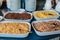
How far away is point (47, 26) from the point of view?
0.90 meters

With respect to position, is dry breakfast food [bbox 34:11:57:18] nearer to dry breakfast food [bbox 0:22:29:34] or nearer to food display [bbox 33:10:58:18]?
food display [bbox 33:10:58:18]

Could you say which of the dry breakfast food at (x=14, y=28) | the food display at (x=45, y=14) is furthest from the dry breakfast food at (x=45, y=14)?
the dry breakfast food at (x=14, y=28)

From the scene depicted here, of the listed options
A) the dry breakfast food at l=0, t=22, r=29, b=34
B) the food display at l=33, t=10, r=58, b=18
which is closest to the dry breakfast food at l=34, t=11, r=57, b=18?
the food display at l=33, t=10, r=58, b=18

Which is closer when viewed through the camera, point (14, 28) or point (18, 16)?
point (14, 28)

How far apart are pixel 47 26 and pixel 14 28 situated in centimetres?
19

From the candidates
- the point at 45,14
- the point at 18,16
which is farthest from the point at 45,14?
the point at 18,16

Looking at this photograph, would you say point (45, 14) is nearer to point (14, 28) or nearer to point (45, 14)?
point (45, 14)

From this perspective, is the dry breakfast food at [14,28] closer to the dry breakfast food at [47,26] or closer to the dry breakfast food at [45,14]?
the dry breakfast food at [47,26]

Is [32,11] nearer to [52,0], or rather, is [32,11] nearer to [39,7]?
[39,7]

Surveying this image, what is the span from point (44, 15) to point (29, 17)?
0.35ft

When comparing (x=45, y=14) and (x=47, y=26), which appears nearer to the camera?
(x=47, y=26)

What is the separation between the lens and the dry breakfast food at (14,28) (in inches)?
33.6

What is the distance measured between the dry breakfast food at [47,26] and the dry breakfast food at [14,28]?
6 cm

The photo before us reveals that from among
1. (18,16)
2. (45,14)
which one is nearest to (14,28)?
(18,16)
